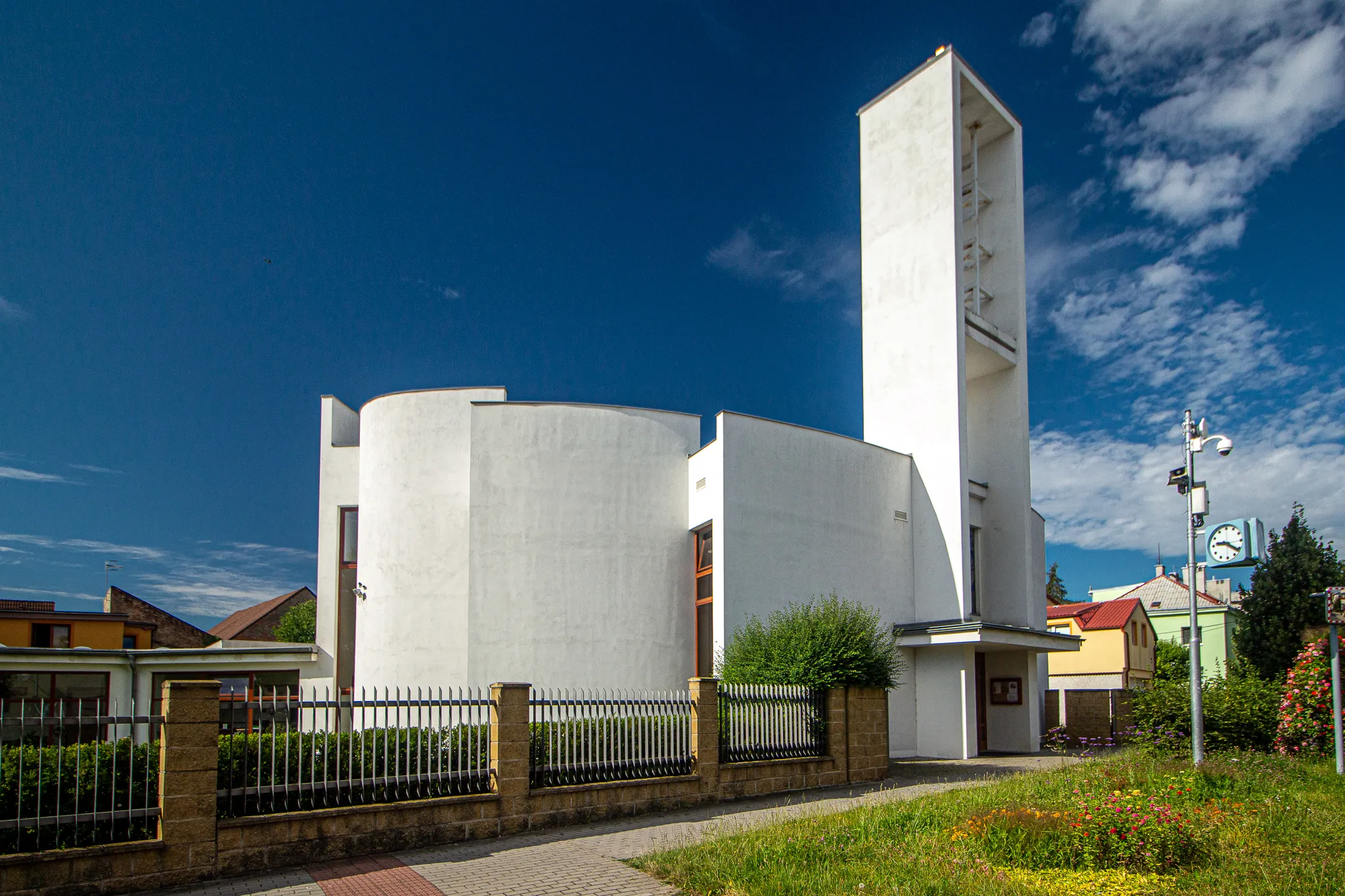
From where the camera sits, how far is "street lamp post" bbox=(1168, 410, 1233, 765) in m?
14.7

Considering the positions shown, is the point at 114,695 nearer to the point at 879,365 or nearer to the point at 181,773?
the point at 181,773

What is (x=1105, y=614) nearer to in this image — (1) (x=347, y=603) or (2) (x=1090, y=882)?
(1) (x=347, y=603)

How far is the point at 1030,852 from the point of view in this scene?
8.79 meters

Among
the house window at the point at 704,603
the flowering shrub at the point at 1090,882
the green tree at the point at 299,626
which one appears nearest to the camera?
the flowering shrub at the point at 1090,882

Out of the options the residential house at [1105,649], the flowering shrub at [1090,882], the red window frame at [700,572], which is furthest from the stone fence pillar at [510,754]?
the residential house at [1105,649]

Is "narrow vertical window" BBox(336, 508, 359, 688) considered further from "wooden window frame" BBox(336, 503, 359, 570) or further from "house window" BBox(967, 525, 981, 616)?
"house window" BBox(967, 525, 981, 616)

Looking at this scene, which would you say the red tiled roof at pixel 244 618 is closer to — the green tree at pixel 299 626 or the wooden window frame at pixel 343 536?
the green tree at pixel 299 626

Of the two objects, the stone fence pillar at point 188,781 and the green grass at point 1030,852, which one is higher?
the stone fence pillar at point 188,781

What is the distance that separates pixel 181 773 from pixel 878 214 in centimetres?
2116

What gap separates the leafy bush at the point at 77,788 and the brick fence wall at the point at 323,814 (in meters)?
0.25

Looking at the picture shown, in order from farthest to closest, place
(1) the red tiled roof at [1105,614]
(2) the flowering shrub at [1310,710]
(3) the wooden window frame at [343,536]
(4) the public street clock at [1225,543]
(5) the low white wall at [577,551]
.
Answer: (1) the red tiled roof at [1105,614] < (3) the wooden window frame at [343,536] < (5) the low white wall at [577,551] < (2) the flowering shrub at [1310,710] < (4) the public street clock at [1225,543]

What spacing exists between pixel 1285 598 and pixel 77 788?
28.6 metres

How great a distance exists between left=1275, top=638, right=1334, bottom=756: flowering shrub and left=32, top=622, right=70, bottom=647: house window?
3488cm

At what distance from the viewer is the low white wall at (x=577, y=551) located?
63.3 feet
